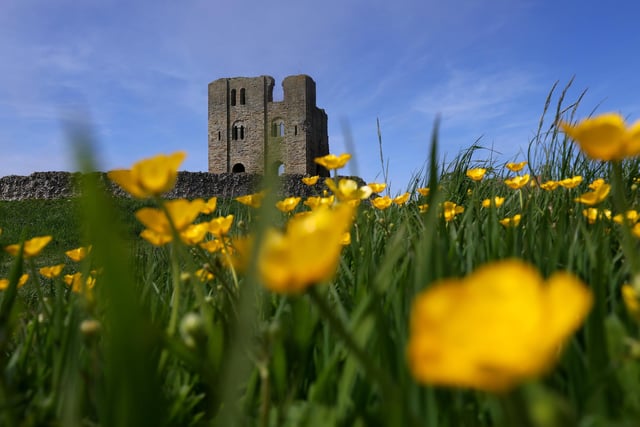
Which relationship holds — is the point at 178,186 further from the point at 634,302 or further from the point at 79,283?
the point at 634,302

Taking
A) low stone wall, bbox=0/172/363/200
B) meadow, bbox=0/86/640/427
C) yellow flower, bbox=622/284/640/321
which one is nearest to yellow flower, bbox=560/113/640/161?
meadow, bbox=0/86/640/427

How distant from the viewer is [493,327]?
251mm

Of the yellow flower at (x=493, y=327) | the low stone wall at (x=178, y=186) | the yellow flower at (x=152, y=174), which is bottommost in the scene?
the yellow flower at (x=493, y=327)

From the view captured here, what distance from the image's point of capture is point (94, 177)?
26 centimetres

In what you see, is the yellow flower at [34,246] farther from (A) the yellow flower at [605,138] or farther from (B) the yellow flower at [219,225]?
(A) the yellow flower at [605,138]

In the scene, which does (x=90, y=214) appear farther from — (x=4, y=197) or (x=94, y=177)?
(x=4, y=197)

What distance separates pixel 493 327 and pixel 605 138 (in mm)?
366

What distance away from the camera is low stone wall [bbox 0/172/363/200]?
14.3 meters

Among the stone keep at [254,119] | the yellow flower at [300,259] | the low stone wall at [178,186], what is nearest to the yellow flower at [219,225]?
the yellow flower at [300,259]

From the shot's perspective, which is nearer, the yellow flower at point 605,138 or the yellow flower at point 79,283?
the yellow flower at point 605,138

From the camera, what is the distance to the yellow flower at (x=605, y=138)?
1.64 feet

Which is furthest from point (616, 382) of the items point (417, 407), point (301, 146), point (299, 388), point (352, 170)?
point (301, 146)

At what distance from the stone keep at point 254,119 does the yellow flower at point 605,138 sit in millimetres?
24838

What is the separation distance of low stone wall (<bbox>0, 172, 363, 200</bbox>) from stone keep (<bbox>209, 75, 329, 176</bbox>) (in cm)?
911
